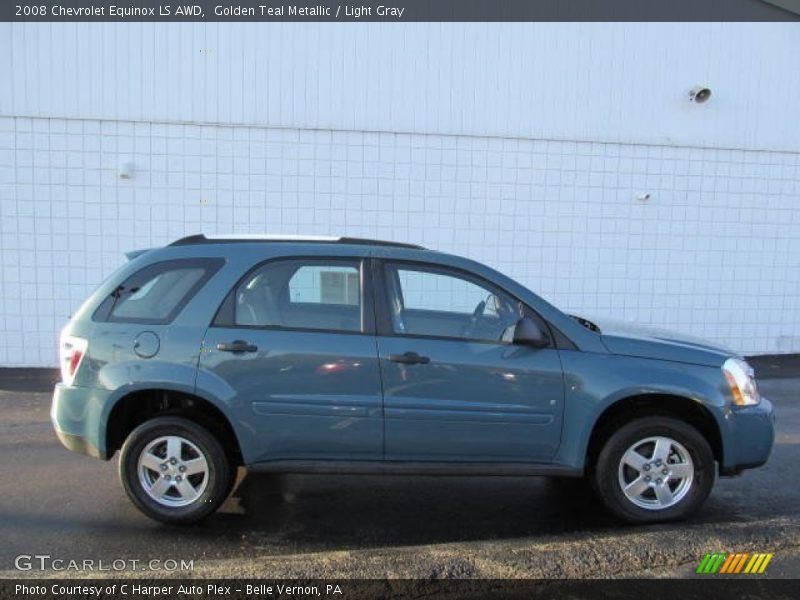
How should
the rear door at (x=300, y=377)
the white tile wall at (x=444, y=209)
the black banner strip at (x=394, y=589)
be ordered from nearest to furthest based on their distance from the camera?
the black banner strip at (x=394, y=589), the rear door at (x=300, y=377), the white tile wall at (x=444, y=209)

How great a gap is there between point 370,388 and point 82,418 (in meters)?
1.73

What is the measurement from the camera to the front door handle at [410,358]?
149 inches

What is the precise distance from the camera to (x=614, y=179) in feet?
30.7

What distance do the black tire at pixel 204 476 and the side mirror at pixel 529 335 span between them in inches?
74.4

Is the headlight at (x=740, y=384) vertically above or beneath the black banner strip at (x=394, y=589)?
above

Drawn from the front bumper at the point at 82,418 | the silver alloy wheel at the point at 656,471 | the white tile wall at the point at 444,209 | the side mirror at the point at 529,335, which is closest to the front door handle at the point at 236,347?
the front bumper at the point at 82,418

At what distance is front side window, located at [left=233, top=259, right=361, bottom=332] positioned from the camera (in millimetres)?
3885

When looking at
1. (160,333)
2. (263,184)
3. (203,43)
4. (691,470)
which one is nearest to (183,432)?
(160,333)

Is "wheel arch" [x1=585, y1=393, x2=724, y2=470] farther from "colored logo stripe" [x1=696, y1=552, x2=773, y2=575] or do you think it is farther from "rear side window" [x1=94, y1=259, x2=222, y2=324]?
"rear side window" [x1=94, y1=259, x2=222, y2=324]

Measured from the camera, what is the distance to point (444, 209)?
9.05 meters

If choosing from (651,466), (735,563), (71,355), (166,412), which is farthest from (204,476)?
(735,563)
